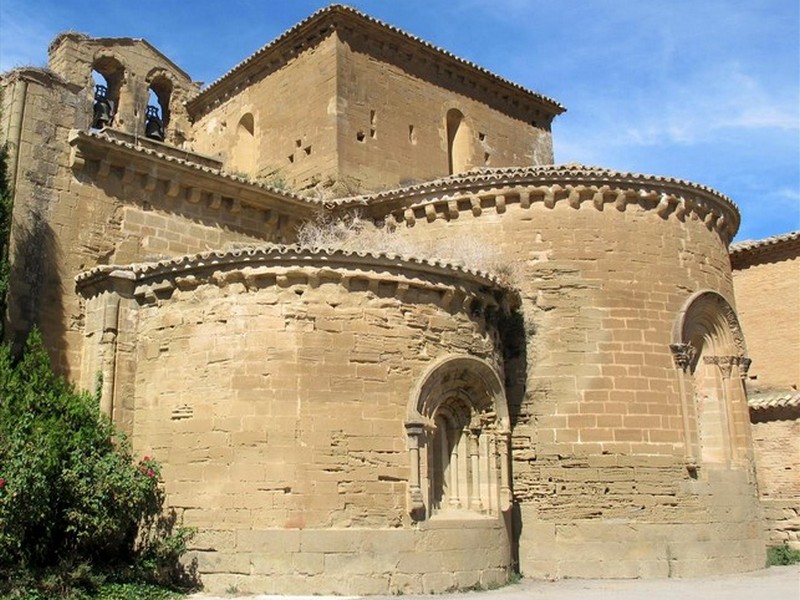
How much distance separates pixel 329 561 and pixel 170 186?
646 cm

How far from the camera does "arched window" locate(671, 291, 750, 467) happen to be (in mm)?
13430

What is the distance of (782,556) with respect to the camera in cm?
1521

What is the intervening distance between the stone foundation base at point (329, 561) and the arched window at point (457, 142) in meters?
10.0

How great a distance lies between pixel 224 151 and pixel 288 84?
2545mm

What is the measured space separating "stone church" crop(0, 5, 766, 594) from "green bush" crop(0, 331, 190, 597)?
1.48ft

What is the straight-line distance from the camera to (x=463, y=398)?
39.8ft

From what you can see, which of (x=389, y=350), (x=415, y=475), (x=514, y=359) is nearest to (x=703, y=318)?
(x=514, y=359)

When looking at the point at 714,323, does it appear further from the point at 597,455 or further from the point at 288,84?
the point at 288,84

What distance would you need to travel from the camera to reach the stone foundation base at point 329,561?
10.1 meters

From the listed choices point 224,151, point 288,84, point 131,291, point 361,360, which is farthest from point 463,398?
point 224,151

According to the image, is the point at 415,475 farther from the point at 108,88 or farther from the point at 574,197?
the point at 108,88

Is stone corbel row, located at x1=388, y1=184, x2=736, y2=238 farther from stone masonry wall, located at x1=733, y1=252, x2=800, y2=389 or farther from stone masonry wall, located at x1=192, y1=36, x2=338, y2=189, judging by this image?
stone masonry wall, located at x1=733, y1=252, x2=800, y2=389

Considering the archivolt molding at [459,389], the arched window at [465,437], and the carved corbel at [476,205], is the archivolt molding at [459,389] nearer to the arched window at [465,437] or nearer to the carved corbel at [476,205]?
the arched window at [465,437]

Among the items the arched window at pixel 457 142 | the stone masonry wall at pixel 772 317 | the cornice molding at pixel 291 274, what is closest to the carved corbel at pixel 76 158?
the cornice molding at pixel 291 274
